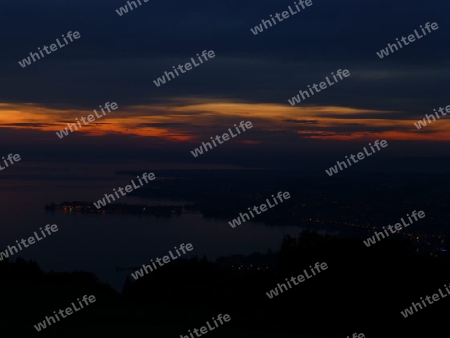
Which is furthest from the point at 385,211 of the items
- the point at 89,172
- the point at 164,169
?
the point at 89,172

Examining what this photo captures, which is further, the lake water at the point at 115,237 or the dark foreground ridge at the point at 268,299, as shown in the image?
the lake water at the point at 115,237

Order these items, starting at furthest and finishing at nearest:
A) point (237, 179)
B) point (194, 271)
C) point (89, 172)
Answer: point (89, 172) → point (237, 179) → point (194, 271)

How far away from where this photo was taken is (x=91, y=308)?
36.2 ft

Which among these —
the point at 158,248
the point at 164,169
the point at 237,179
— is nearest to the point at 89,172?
the point at 164,169

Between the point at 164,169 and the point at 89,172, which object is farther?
the point at 89,172

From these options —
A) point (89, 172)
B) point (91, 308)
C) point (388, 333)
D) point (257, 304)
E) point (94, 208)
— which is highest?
point (89, 172)

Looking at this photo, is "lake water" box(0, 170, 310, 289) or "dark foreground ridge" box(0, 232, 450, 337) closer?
"dark foreground ridge" box(0, 232, 450, 337)

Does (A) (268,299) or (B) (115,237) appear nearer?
(A) (268,299)

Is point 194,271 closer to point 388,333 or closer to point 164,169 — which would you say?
point 388,333

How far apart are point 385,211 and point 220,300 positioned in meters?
22.2

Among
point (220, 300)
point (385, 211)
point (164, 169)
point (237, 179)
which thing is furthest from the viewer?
point (164, 169)

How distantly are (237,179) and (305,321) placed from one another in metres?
41.5

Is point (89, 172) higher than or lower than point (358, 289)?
higher

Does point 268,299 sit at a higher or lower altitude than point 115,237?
lower
